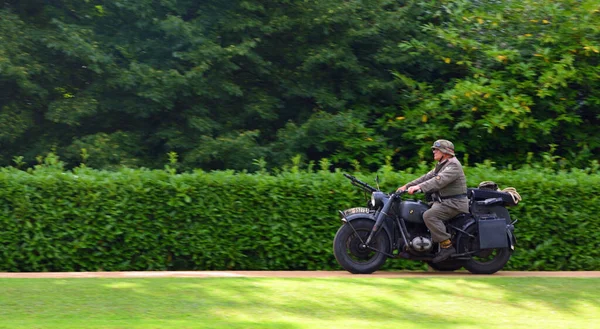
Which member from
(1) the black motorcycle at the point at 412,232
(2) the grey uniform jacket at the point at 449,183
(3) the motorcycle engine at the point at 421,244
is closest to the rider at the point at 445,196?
(2) the grey uniform jacket at the point at 449,183

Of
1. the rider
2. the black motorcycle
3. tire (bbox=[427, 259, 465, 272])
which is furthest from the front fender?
tire (bbox=[427, 259, 465, 272])

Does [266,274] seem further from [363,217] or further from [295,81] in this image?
[295,81]

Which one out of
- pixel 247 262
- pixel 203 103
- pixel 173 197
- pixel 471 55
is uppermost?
pixel 471 55

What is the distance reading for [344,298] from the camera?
934 cm

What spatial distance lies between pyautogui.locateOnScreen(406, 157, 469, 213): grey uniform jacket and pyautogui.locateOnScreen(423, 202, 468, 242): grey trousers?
6 centimetres

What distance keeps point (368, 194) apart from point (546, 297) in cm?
350

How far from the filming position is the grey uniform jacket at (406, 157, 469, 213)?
11055mm

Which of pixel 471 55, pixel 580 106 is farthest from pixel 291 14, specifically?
pixel 580 106

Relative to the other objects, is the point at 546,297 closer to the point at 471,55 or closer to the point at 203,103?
the point at 471,55

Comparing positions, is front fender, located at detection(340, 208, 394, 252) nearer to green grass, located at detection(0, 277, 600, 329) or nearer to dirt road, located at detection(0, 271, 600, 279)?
dirt road, located at detection(0, 271, 600, 279)

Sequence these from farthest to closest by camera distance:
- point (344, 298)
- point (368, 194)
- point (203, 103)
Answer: point (203, 103)
point (368, 194)
point (344, 298)

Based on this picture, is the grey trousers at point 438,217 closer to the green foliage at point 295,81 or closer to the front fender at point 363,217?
the front fender at point 363,217

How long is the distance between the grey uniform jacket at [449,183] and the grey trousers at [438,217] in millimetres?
63

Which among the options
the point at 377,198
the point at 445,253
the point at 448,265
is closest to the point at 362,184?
the point at 377,198
